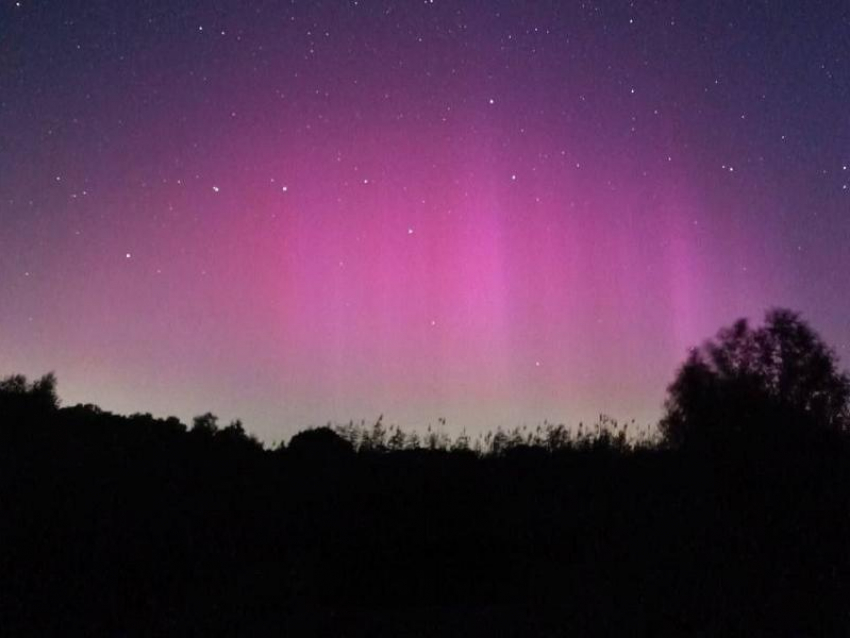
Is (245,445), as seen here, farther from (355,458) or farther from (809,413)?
(809,413)

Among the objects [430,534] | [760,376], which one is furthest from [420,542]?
[760,376]

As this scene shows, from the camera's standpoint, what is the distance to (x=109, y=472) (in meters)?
10.5

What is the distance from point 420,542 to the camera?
29.0ft

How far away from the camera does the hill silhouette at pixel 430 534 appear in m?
6.92

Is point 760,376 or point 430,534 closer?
point 430,534

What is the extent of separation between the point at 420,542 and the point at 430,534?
0.18 m

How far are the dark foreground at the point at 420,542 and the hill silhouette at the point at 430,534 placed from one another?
3 cm

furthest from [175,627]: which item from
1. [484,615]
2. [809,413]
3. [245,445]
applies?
[809,413]

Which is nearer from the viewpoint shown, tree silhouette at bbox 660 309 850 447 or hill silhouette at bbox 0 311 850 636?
hill silhouette at bbox 0 311 850 636

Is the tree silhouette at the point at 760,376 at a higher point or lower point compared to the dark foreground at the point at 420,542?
higher

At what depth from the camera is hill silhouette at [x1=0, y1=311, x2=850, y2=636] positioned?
6.92 metres

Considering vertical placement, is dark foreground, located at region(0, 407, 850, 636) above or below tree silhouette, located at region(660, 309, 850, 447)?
below

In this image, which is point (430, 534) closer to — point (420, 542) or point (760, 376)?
point (420, 542)

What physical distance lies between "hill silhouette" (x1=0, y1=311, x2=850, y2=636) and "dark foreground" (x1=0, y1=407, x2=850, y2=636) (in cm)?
3
